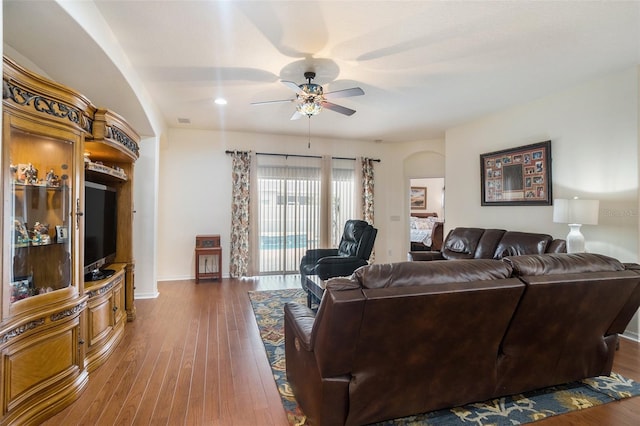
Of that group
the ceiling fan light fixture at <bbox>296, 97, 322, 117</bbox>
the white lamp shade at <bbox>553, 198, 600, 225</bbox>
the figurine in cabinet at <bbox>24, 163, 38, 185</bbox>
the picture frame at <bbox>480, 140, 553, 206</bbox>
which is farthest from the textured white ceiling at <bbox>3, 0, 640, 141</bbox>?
the white lamp shade at <bbox>553, 198, 600, 225</bbox>

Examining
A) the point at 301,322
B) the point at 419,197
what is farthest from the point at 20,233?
the point at 419,197

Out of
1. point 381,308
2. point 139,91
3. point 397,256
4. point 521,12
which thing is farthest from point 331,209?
point 381,308

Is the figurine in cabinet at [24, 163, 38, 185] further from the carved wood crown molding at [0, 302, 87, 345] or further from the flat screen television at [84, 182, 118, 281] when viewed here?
the carved wood crown molding at [0, 302, 87, 345]

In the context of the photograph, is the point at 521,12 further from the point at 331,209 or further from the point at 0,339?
the point at 331,209

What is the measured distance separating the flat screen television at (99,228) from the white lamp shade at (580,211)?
15.0 feet

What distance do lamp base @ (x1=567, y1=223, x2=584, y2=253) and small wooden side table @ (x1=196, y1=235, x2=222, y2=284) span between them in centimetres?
492

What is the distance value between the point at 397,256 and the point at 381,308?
563 cm

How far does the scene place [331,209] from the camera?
6324 millimetres

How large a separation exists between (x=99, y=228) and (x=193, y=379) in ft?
5.69

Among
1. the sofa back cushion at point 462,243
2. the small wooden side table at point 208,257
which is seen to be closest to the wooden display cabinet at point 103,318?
the small wooden side table at point 208,257

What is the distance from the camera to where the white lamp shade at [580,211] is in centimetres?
313

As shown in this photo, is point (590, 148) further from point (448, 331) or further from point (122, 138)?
point (122, 138)

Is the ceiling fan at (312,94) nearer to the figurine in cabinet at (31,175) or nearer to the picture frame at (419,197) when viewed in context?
the figurine in cabinet at (31,175)

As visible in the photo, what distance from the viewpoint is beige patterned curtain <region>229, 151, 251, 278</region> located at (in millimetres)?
5719
